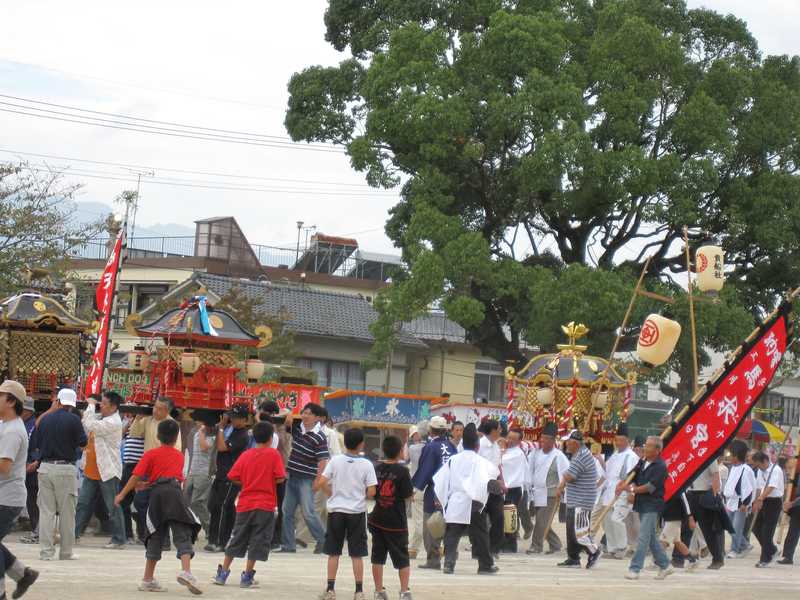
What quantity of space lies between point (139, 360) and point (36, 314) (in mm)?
2999

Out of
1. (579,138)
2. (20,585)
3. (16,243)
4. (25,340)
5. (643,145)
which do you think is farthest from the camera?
(643,145)

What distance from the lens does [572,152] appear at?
31.7 meters

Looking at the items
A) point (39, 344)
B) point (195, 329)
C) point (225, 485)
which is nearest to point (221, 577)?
point (225, 485)

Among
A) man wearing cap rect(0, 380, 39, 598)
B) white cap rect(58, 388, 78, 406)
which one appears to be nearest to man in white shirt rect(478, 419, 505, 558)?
white cap rect(58, 388, 78, 406)

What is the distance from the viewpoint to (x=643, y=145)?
1356 inches

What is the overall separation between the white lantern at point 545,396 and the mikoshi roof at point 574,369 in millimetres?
436

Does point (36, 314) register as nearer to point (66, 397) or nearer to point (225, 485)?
point (225, 485)

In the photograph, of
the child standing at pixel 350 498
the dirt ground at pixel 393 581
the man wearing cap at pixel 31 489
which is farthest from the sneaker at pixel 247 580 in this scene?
the man wearing cap at pixel 31 489

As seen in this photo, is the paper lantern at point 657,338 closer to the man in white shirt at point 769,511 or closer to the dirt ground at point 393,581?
the man in white shirt at point 769,511

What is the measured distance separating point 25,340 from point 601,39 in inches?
772

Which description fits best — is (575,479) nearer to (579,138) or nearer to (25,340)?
(25,340)

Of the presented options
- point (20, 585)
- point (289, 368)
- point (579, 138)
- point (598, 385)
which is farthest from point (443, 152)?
point (20, 585)

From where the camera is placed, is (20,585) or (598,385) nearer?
(20,585)

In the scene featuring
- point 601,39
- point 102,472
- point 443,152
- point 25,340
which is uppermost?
point 601,39
